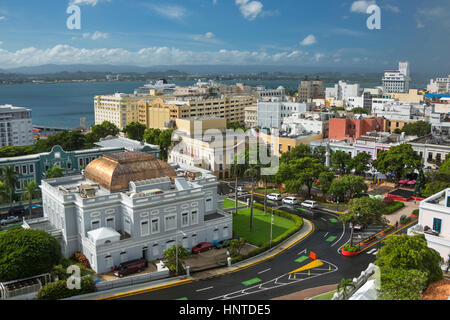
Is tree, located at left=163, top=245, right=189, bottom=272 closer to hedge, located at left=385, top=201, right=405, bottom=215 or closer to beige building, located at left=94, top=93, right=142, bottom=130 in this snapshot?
hedge, located at left=385, top=201, right=405, bottom=215

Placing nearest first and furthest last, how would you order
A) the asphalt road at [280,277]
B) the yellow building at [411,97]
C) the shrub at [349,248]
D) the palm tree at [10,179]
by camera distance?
the asphalt road at [280,277] → the shrub at [349,248] → the palm tree at [10,179] → the yellow building at [411,97]

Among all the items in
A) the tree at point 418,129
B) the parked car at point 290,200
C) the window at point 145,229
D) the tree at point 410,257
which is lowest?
the parked car at point 290,200

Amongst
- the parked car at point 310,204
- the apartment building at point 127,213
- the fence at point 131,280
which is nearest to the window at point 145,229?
the apartment building at point 127,213

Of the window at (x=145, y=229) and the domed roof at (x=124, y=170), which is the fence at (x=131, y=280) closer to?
the window at (x=145, y=229)

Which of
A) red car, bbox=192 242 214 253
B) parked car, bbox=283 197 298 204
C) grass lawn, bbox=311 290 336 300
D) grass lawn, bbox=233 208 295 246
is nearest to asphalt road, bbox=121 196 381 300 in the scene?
grass lawn, bbox=311 290 336 300

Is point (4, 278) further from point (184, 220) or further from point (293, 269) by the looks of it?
point (293, 269)

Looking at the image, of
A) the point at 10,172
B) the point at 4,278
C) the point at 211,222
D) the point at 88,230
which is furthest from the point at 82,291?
the point at 10,172

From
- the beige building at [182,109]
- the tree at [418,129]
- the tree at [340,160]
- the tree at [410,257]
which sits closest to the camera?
the tree at [410,257]
